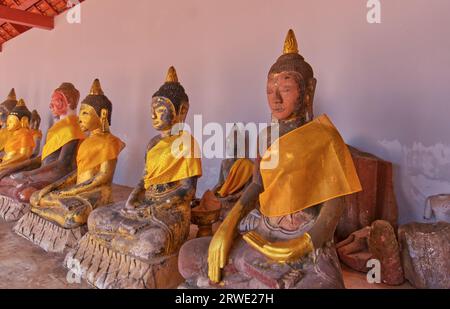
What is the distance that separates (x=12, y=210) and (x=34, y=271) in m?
1.57

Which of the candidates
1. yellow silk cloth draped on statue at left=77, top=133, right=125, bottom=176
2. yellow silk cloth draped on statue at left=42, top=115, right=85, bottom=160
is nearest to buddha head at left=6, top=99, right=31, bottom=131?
yellow silk cloth draped on statue at left=42, top=115, right=85, bottom=160

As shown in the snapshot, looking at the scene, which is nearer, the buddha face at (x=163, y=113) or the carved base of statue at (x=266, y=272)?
the carved base of statue at (x=266, y=272)

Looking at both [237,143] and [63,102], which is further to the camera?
[237,143]

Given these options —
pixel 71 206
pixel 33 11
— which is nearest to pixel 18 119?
pixel 71 206

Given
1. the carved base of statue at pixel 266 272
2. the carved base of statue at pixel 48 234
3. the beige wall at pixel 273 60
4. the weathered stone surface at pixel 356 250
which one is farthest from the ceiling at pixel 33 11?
the carved base of statue at pixel 266 272

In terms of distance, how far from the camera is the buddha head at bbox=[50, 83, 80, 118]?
375cm

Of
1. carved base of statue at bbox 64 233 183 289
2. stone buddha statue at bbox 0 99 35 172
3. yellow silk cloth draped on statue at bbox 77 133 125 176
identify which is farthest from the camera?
stone buddha statue at bbox 0 99 35 172

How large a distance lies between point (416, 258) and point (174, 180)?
174 cm

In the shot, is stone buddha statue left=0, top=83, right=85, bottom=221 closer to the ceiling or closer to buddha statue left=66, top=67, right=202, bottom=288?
buddha statue left=66, top=67, right=202, bottom=288

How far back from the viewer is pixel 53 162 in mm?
3631

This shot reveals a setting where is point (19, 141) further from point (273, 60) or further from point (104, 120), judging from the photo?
point (273, 60)

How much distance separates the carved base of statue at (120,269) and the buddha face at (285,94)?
3.63 ft

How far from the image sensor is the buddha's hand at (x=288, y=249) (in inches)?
64.9

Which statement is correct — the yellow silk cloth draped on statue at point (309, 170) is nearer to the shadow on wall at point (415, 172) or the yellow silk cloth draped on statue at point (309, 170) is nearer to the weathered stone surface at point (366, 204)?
the weathered stone surface at point (366, 204)
